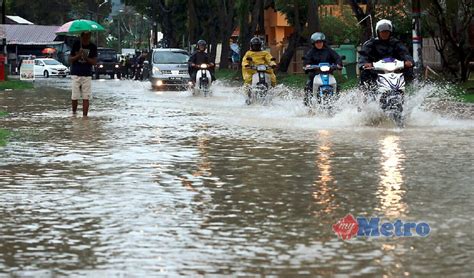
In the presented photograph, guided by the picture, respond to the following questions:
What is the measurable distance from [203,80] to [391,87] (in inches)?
631

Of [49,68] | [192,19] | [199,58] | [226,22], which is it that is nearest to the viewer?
[199,58]

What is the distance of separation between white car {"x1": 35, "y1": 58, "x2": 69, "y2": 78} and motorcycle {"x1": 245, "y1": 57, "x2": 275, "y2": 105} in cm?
5062

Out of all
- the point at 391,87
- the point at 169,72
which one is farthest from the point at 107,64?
the point at 391,87

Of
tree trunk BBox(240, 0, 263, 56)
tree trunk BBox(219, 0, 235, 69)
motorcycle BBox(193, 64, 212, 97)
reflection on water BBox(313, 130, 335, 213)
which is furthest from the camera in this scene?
tree trunk BBox(219, 0, 235, 69)

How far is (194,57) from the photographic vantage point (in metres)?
35.9

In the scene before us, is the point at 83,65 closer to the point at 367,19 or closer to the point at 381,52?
the point at 381,52

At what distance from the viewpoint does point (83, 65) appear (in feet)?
80.5

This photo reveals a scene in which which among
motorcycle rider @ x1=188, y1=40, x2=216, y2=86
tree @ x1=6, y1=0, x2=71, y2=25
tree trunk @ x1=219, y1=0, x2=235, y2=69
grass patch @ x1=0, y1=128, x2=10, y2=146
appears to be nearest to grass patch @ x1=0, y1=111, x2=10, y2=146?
grass patch @ x1=0, y1=128, x2=10, y2=146

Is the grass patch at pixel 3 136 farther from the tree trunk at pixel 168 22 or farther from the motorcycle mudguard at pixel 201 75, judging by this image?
the tree trunk at pixel 168 22

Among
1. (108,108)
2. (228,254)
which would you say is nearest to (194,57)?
(108,108)

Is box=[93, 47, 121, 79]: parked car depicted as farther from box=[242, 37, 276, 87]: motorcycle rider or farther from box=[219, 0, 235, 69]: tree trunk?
box=[242, 37, 276, 87]: motorcycle rider

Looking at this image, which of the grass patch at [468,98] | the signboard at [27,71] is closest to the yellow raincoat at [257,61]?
the grass patch at [468,98]

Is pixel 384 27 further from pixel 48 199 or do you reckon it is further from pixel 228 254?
pixel 228 254

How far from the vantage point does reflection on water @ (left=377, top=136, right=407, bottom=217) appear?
10102 millimetres
